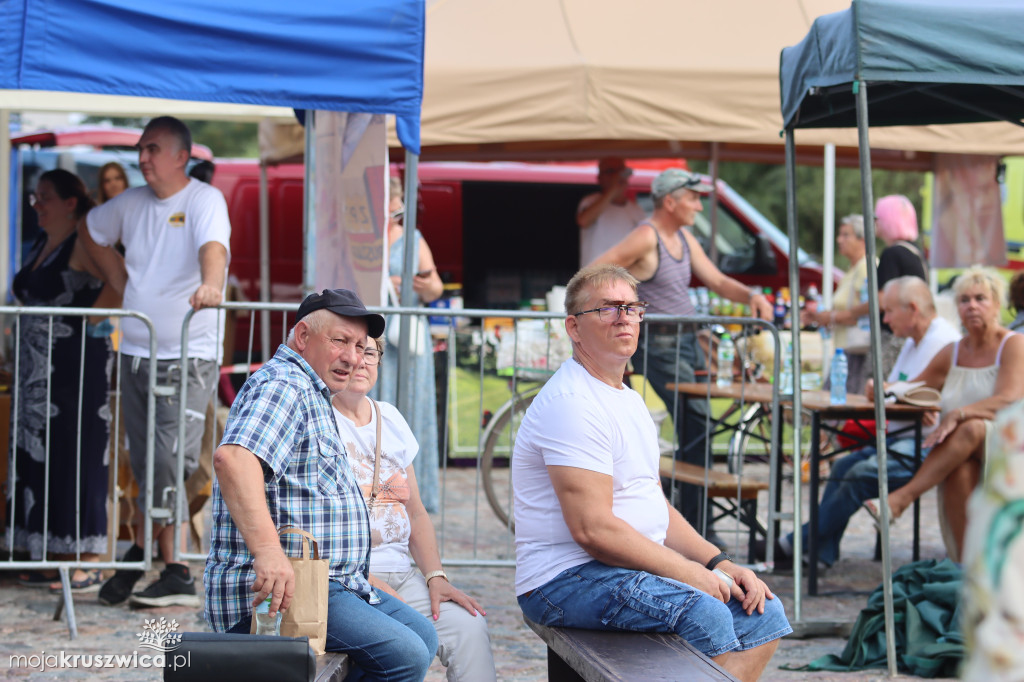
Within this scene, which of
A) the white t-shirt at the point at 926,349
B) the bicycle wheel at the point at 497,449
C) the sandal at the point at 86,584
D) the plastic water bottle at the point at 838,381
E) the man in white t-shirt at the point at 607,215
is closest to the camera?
the sandal at the point at 86,584

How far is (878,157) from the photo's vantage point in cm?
989

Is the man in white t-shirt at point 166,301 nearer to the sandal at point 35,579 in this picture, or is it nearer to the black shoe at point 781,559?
the sandal at point 35,579

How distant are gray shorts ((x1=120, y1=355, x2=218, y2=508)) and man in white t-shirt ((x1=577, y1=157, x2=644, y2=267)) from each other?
12.9 feet

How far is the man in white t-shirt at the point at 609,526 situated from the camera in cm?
316

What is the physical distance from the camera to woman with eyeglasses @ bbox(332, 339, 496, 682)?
3.42 metres

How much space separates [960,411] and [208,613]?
3711 millimetres

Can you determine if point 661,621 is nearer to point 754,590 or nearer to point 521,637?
point 754,590

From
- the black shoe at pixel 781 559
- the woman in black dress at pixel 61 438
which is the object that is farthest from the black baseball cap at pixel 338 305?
the black shoe at pixel 781 559

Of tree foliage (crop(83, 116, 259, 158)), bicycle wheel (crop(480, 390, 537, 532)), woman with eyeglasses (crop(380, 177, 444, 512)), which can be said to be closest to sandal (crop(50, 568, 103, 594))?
woman with eyeglasses (crop(380, 177, 444, 512))

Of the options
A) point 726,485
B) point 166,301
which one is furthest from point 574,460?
point 166,301

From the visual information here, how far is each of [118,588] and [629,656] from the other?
10.0 feet

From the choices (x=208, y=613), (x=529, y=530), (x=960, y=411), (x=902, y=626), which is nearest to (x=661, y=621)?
(x=529, y=530)

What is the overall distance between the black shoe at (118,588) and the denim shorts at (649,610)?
104 inches

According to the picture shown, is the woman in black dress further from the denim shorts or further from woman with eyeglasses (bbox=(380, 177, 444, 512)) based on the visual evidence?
the denim shorts
